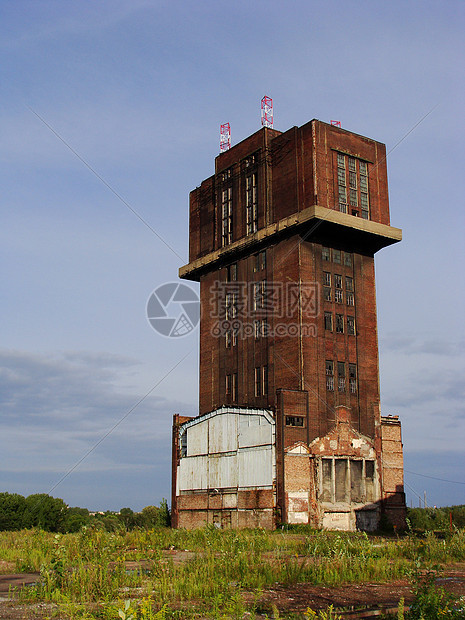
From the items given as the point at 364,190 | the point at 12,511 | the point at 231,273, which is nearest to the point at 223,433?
the point at 231,273

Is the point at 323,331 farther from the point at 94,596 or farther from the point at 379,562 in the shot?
the point at 94,596

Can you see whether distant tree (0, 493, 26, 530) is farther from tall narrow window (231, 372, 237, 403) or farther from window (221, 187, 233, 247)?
window (221, 187, 233, 247)

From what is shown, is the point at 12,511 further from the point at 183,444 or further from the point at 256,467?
the point at 256,467

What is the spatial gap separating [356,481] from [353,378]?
6527mm

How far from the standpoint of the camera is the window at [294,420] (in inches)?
1452

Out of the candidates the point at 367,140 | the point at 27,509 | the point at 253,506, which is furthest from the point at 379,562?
the point at 27,509

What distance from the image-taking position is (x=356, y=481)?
128 feet

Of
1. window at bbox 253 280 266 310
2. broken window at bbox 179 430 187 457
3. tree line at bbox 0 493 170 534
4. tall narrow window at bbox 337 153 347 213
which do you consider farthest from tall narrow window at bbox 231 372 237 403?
tree line at bbox 0 493 170 534

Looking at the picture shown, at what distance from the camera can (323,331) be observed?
4012cm

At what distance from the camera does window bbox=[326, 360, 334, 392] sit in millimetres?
39531

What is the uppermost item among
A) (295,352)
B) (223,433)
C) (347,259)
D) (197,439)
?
(347,259)

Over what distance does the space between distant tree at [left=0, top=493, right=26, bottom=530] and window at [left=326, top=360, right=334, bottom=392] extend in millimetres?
37497

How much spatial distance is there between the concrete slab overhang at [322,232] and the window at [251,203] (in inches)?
43.1

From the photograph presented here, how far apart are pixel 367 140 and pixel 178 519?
2986cm
